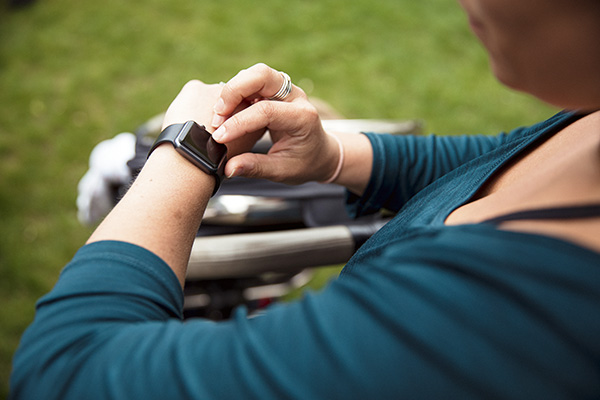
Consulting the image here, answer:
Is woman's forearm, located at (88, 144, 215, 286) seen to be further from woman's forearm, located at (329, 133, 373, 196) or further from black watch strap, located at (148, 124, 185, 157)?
woman's forearm, located at (329, 133, 373, 196)

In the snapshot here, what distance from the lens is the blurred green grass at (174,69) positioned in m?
2.83

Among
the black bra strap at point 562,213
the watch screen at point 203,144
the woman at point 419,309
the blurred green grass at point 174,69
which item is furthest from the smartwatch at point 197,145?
the blurred green grass at point 174,69

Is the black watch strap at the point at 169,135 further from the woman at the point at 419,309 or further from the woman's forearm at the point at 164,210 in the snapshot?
the woman at the point at 419,309

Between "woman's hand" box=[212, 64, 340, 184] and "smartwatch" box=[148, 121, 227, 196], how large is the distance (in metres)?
0.02

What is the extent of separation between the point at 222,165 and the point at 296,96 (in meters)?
0.28

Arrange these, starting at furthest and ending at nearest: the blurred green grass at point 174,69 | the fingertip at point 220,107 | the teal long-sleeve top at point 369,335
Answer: the blurred green grass at point 174,69 < the fingertip at point 220,107 < the teal long-sleeve top at point 369,335

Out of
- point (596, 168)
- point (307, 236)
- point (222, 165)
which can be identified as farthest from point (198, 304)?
point (596, 168)

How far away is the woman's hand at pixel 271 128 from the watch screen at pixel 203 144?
0.02 m

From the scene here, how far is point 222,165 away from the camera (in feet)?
3.43

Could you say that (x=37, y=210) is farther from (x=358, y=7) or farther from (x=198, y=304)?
(x=358, y=7)

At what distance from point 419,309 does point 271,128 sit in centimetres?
68

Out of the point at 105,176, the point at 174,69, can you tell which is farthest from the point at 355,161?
the point at 174,69

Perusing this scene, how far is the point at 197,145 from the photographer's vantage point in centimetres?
98

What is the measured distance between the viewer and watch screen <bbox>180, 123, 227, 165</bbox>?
97cm
